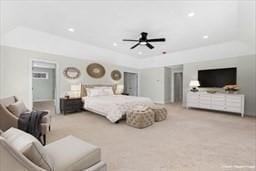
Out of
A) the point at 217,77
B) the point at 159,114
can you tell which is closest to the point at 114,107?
the point at 159,114

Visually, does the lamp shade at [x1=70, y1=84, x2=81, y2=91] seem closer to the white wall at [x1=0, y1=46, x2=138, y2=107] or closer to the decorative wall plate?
the white wall at [x1=0, y1=46, x2=138, y2=107]

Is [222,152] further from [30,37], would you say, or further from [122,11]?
[30,37]

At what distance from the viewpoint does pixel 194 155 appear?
2.41 metres

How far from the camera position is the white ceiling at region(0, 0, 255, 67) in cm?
349

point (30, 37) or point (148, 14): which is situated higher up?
point (148, 14)

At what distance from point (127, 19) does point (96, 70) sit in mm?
3351

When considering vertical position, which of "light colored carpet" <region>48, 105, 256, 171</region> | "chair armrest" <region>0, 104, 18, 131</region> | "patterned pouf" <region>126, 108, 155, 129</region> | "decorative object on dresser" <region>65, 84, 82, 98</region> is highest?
"decorative object on dresser" <region>65, 84, 82, 98</region>

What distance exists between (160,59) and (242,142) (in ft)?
20.8

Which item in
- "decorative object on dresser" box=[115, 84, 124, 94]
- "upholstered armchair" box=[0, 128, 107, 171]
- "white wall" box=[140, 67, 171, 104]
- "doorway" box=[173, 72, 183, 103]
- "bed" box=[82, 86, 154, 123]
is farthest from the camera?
"doorway" box=[173, 72, 183, 103]

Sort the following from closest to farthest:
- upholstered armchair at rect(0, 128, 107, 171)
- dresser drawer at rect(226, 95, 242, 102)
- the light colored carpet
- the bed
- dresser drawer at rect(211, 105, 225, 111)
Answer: upholstered armchair at rect(0, 128, 107, 171) < the light colored carpet < the bed < dresser drawer at rect(226, 95, 242, 102) < dresser drawer at rect(211, 105, 225, 111)

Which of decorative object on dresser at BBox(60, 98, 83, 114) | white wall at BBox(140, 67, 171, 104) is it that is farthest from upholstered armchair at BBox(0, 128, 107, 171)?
white wall at BBox(140, 67, 171, 104)

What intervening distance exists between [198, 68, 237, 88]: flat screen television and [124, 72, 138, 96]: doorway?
4064mm

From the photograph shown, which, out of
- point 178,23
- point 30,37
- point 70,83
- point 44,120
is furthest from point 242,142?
point 30,37

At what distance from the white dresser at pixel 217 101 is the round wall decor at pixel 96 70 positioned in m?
4.45
